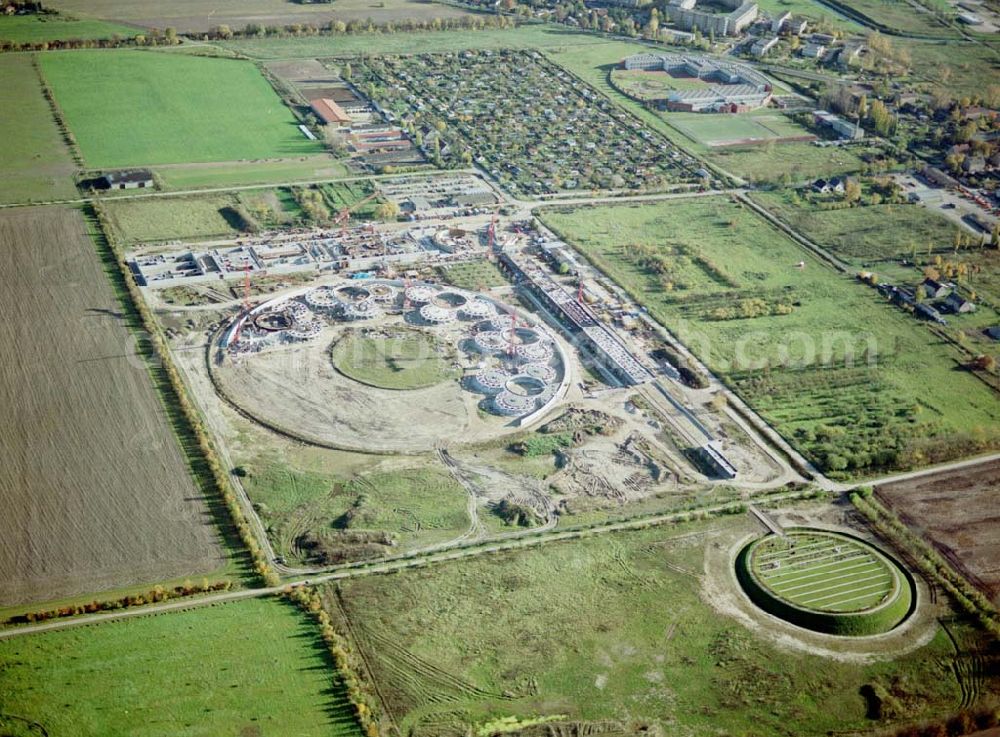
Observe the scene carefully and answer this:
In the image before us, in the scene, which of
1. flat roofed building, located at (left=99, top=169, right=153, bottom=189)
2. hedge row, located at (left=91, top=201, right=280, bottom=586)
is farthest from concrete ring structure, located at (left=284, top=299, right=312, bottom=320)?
flat roofed building, located at (left=99, top=169, right=153, bottom=189)

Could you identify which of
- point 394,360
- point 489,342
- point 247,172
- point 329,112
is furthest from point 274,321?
point 329,112

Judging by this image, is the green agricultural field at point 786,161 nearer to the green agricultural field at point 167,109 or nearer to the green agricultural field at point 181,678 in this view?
the green agricultural field at point 167,109

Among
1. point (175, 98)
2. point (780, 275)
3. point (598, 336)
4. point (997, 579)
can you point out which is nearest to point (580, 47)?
point (175, 98)

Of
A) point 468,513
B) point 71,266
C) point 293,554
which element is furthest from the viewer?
point 71,266

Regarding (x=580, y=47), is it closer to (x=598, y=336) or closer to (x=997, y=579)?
(x=598, y=336)

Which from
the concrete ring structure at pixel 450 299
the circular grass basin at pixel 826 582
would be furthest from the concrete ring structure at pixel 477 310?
the circular grass basin at pixel 826 582
